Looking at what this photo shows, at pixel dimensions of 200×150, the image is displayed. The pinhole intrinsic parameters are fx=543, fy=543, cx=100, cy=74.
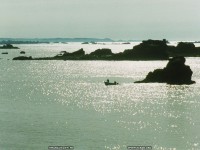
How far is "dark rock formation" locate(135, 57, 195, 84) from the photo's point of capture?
112m

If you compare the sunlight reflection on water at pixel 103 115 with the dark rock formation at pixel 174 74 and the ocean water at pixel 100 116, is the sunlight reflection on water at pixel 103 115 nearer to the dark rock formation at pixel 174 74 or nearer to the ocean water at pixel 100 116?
the ocean water at pixel 100 116

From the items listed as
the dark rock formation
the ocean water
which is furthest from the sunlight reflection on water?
the dark rock formation

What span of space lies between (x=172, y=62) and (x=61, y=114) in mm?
47000

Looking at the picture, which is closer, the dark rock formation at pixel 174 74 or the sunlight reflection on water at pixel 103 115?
the sunlight reflection on water at pixel 103 115

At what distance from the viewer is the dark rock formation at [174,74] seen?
368 ft

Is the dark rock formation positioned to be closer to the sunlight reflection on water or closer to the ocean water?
the ocean water

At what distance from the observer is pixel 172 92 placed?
102m

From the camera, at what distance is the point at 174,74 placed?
115875 mm

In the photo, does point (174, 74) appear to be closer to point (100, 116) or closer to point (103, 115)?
point (103, 115)

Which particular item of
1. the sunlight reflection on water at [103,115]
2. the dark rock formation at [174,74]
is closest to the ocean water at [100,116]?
the sunlight reflection on water at [103,115]

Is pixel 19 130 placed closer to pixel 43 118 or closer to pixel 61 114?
pixel 43 118

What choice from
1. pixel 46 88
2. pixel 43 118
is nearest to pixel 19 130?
pixel 43 118

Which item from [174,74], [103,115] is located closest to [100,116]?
[103,115]

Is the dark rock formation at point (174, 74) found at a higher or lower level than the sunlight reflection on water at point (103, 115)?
higher
